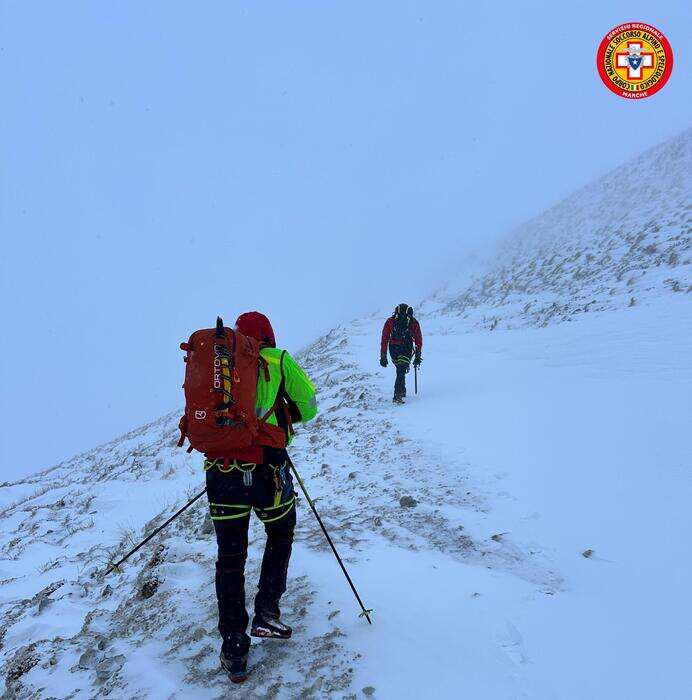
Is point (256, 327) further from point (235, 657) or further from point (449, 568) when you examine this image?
point (449, 568)

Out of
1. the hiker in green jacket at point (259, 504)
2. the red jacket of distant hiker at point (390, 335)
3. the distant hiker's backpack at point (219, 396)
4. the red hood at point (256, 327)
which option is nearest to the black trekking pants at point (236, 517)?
the hiker in green jacket at point (259, 504)

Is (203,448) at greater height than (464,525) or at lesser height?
greater

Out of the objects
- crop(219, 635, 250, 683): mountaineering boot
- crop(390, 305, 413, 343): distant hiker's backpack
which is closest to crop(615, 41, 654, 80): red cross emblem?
crop(390, 305, 413, 343): distant hiker's backpack

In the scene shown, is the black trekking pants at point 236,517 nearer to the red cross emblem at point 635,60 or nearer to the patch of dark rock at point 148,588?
the patch of dark rock at point 148,588

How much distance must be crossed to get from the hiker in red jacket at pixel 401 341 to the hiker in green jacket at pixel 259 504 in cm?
853

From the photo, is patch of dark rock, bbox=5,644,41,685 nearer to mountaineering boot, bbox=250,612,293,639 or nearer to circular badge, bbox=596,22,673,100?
mountaineering boot, bbox=250,612,293,639

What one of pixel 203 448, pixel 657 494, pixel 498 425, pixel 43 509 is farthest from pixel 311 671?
pixel 43 509

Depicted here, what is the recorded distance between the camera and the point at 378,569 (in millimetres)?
4805

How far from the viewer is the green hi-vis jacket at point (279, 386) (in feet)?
12.0

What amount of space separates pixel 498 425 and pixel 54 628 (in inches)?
279

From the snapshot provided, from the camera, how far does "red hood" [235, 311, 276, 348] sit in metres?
3.96

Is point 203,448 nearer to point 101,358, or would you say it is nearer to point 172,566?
point 172,566

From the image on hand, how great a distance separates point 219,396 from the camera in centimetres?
338

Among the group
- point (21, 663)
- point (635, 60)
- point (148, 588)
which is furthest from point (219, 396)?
point (635, 60)
